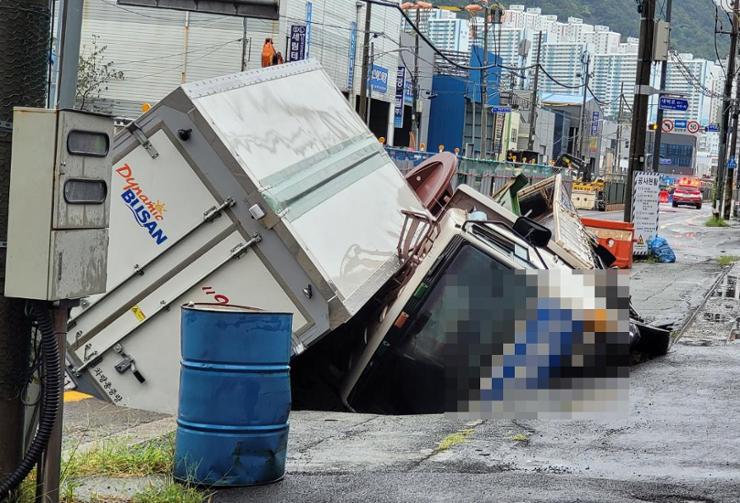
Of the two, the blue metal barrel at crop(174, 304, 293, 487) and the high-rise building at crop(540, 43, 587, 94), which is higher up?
the high-rise building at crop(540, 43, 587, 94)

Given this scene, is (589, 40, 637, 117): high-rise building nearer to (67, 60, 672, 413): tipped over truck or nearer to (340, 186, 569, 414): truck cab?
(67, 60, 672, 413): tipped over truck

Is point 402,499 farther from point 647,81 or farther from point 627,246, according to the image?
point 647,81

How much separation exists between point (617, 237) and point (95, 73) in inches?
1405

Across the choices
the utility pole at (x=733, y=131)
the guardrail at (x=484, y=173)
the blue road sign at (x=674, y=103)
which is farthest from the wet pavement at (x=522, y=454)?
the utility pole at (x=733, y=131)

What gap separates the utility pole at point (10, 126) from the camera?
5102 millimetres

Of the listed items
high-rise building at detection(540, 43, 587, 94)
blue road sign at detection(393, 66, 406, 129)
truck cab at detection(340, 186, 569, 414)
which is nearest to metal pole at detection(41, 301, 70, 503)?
truck cab at detection(340, 186, 569, 414)

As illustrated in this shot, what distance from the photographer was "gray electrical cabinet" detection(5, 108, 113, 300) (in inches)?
194

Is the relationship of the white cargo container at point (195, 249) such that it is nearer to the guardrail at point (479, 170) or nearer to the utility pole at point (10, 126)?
the utility pole at point (10, 126)

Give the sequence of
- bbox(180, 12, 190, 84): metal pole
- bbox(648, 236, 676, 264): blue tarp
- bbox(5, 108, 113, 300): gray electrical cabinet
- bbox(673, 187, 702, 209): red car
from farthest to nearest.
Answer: bbox(673, 187, 702, 209): red car, bbox(180, 12, 190, 84): metal pole, bbox(648, 236, 676, 264): blue tarp, bbox(5, 108, 113, 300): gray electrical cabinet

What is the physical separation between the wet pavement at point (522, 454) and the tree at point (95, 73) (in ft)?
144

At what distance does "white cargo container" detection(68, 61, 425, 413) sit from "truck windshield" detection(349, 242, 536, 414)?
19.6 inches

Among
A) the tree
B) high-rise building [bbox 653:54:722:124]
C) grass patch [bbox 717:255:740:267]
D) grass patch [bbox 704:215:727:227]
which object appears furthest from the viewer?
high-rise building [bbox 653:54:722:124]

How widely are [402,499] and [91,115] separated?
2.68 meters

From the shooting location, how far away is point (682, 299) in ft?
63.9
